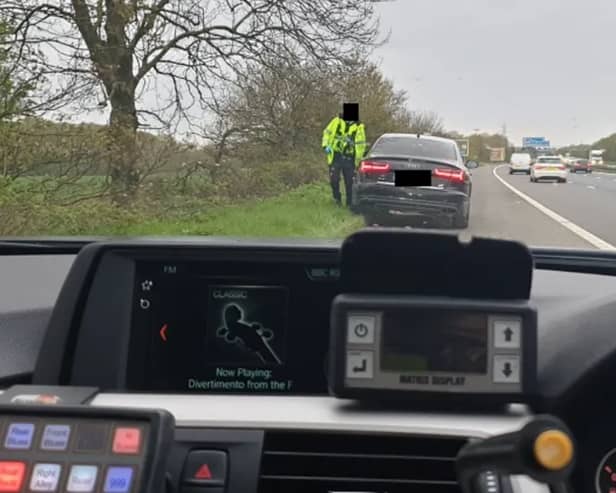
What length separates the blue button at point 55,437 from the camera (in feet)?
5.77

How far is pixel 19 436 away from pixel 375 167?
1108cm

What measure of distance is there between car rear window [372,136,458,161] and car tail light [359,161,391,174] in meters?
0.36

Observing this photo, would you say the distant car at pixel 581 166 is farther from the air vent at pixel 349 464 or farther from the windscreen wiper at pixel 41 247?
the air vent at pixel 349 464

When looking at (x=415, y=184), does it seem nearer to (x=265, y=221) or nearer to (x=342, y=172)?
(x=342, y=172)

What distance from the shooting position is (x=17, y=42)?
13016 millimetres

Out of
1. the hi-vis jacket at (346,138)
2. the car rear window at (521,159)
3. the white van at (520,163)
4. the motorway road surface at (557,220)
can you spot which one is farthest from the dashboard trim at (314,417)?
the car rear window at (521,159)

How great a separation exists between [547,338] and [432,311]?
47 cm

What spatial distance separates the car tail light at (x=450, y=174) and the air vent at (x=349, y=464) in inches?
413

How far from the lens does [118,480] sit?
1.70 meters

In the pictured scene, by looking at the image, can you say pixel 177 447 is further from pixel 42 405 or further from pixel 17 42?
pixel 17 42

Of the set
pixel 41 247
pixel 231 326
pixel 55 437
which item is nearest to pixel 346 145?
pixel 41 247

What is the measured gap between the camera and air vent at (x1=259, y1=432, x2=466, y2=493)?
6.95ft

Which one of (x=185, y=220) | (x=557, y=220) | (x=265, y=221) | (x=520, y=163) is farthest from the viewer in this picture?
(x=520, y=163)

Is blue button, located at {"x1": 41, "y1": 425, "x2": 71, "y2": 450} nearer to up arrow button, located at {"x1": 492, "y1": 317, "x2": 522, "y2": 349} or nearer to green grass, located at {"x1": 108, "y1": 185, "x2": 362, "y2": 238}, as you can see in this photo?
up arrow button, located at {"x1": 492, "y1": 317, "x2": 522, "y2": 349}
